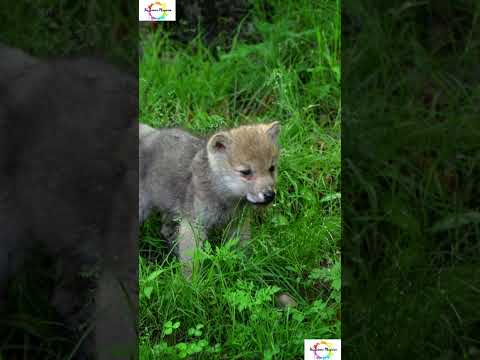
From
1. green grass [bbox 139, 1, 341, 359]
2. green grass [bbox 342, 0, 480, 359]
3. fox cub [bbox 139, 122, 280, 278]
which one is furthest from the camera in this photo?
green grass [bbox 342, 0, 480, 359]

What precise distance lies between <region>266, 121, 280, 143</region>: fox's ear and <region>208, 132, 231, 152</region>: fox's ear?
0.17 meters

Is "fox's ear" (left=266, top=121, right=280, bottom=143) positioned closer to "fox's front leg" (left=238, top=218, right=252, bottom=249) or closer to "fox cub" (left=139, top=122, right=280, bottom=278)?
"fox cub" (left=139, top=122, right=280, bottom=278)

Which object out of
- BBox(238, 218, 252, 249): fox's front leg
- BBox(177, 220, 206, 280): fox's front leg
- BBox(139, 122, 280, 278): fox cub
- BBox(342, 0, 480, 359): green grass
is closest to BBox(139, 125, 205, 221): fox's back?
BBox(139, 122, 280, 278): fox cub

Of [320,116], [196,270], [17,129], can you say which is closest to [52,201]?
[17,129]

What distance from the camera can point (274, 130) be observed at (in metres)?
2.65

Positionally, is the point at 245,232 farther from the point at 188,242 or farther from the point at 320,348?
the point at 320,348

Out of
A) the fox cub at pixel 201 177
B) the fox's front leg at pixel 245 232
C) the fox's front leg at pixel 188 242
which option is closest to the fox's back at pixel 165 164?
the fox cub at pixel 201 177

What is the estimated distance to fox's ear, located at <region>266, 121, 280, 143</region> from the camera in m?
2.65

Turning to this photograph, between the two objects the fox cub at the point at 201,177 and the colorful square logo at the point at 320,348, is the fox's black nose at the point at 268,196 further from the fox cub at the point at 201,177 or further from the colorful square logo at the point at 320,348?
the colorful square logo at the point at 320,348

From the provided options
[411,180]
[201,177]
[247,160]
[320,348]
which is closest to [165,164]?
[201,177]

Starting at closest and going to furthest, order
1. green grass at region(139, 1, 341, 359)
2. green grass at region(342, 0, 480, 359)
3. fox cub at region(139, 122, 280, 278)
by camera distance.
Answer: green grass at region(139, 1, 341, 359) < fox cub at region(139, 122, 280, 278) < green grass at region(342, 0, 480, 359)

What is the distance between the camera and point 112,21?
2570 millimetres

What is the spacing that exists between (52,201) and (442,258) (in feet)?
5.27

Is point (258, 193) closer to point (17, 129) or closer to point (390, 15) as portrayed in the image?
point (17, 129)
